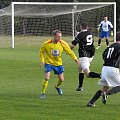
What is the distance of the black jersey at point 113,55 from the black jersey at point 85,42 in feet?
10.7

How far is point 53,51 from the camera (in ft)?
47.6

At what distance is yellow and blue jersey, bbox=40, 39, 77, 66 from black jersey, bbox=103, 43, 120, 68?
2.31m

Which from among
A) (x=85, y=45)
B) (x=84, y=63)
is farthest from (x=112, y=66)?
(x=85, y=45)

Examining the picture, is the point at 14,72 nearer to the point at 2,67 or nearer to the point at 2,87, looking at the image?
the point at 2,67

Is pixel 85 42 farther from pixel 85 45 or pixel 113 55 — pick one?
pixel 113 55

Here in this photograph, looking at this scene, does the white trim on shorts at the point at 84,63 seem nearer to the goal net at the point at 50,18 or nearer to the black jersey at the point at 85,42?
the black jersey at the point at 85,42

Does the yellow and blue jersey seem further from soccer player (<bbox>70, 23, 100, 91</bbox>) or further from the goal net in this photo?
the goal net

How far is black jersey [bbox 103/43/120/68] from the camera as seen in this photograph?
39.9ft

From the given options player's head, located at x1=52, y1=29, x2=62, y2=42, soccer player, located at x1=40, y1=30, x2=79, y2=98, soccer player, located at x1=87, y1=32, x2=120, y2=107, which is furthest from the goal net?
soccer player, located at x1=87, y1=32, x2=120, y2=107

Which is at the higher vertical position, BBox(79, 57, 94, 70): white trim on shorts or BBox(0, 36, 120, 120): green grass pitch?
BBox(79, 57, 94, 70): white trim on shorts

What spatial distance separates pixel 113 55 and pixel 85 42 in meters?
3.46

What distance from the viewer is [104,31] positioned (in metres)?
35.8

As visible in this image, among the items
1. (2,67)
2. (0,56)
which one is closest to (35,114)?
(2,67)

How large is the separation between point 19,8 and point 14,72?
20.6 metres
